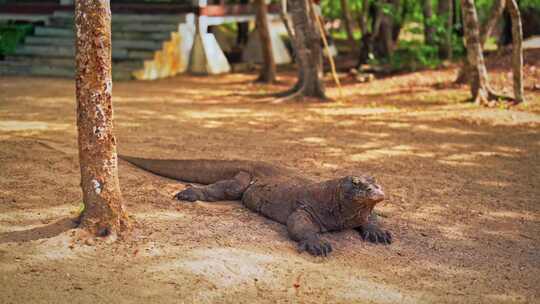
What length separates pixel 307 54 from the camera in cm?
1309

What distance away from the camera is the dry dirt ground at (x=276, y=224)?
4527mm

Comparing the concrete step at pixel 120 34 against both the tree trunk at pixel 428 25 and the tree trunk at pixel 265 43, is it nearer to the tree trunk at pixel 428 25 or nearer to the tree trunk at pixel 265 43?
the tree trunk at pixel 265 43

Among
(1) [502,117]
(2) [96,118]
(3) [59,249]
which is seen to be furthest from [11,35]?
(3) [59,249]

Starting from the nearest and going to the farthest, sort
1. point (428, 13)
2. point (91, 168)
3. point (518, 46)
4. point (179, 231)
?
point (91, 168) < point (179, 231) < point (518, 46) < point (428, 13)

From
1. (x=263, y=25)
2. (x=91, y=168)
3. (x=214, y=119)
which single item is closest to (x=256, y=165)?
(x=91, y=168)

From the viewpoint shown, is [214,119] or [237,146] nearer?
[237,146]

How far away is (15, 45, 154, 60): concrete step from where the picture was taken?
619 inches

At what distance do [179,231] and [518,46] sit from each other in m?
8.41

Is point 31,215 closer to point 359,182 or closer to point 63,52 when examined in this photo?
point 359,182

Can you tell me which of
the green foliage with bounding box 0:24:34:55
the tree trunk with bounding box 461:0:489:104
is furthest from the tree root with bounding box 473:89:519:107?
the green foliage with bounding box 0:24:34:55

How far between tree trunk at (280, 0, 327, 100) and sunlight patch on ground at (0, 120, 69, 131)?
4862 millimetres

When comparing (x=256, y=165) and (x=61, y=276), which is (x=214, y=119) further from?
(x=61, y=276)

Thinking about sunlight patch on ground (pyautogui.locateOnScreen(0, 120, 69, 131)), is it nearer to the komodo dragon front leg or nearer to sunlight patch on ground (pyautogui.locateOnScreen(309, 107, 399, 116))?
sunlight patch on ground (pyautogui.locateOnScreen(309, 107, 399, 116))

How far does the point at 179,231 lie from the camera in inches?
212
